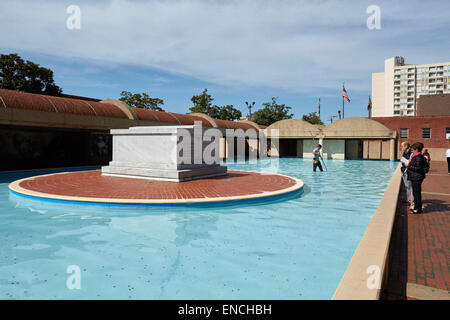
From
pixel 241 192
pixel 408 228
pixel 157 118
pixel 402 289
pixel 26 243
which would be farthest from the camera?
pixel 157 118

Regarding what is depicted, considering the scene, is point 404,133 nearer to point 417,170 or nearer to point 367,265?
point 417,170

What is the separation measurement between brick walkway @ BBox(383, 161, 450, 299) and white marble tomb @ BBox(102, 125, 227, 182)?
355 inches

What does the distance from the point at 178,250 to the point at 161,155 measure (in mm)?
9193

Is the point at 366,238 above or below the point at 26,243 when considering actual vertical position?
above

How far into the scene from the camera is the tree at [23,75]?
36.2 meters

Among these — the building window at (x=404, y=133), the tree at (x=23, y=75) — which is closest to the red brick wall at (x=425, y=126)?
the building window at (x=404, y=133)

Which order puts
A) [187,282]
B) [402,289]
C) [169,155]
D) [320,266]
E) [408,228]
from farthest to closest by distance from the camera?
[169,155] < [408,228] < [320,266] < [187,282] < [402,289]

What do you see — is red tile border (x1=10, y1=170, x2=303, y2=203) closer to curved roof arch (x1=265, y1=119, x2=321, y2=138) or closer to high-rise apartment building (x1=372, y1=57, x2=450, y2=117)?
curved roof arch (x1=265, y1=119, x2=321, y2=138)

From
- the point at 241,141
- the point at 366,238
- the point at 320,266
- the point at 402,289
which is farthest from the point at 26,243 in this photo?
the point at 241,141

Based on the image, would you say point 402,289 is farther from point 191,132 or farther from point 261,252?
A: point 191,132

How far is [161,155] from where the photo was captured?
14344mm

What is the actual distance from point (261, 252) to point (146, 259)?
80.3 inches

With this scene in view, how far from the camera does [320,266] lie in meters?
4.93

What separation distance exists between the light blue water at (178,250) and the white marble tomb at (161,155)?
17.8 ft
